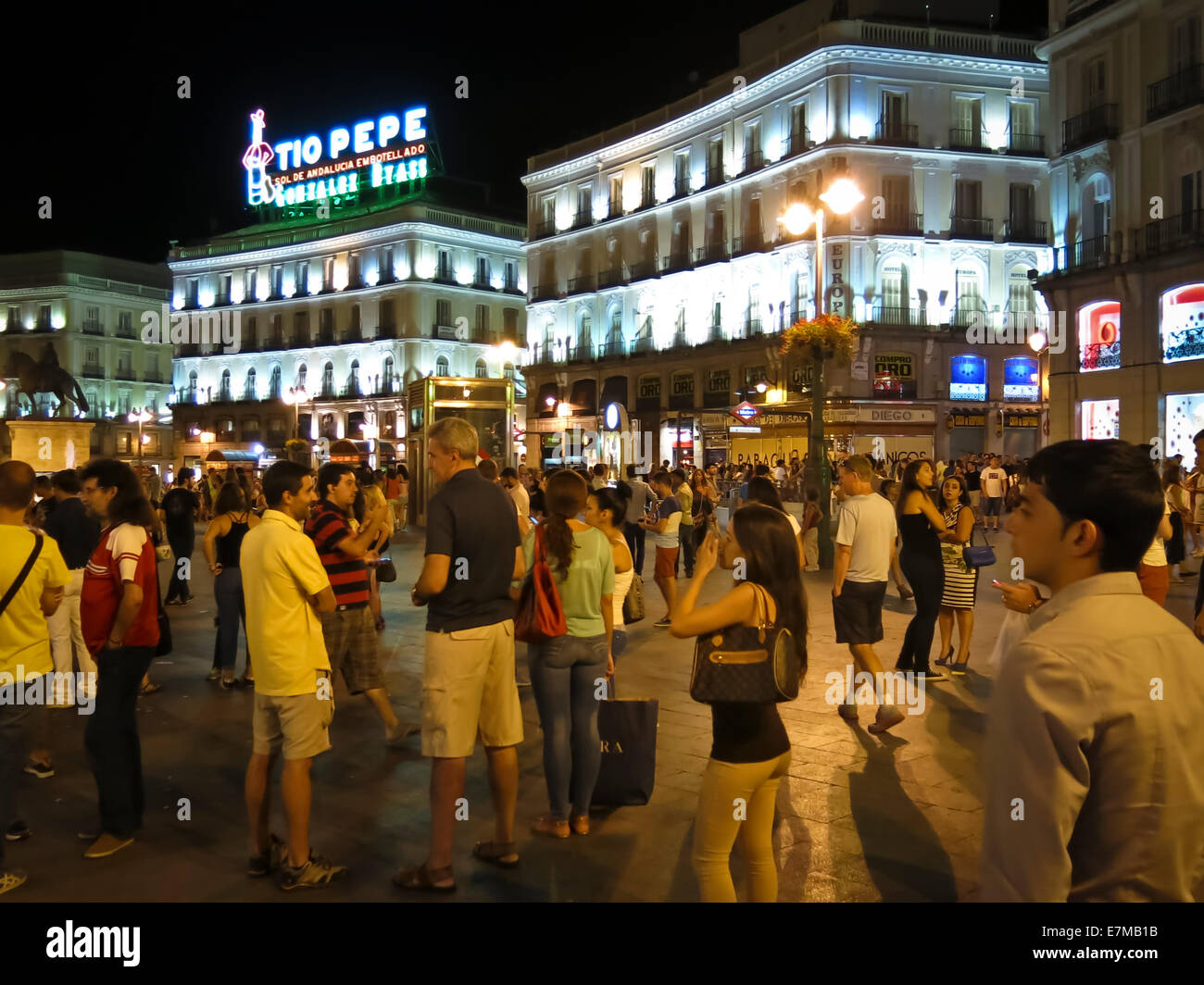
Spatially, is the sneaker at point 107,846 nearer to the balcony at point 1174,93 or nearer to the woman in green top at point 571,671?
the woman in green top at point 571,671

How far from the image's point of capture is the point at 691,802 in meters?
5.63

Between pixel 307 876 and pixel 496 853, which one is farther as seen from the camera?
pixel 496 853

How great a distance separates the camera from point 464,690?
176 inches

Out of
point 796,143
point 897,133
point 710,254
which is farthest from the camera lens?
point 710,254

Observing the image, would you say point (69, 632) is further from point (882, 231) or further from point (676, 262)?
point (676, 262)

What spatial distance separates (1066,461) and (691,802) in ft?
13.3

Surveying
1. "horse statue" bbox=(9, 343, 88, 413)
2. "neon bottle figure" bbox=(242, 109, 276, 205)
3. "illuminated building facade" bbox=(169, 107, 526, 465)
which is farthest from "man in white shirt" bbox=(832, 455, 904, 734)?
"neon bottle figure" bbox=(242, 109, 276, 205)

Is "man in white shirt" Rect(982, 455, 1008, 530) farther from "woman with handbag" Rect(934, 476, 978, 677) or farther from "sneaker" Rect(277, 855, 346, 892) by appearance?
A: "sneaker" Rect(277, 855, 346, 892)

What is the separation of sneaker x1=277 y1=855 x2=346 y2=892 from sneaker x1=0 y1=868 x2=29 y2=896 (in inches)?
46.4

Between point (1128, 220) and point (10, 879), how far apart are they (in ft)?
99.9

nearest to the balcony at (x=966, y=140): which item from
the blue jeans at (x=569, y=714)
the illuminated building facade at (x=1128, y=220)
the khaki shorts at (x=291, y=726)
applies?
the illuminated building facade at (x=1128, y=220)

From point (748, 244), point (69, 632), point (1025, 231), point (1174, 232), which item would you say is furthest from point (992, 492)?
point (69, 632)
